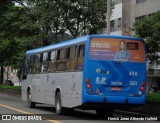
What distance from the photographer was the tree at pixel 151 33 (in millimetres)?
21406

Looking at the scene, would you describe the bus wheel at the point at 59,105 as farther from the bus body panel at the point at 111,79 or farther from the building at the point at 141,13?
the building at the point at 141,13

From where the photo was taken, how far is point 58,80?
829 inches

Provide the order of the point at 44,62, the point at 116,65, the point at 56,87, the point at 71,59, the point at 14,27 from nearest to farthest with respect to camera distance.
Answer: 1. the point at 116,65
2. the point at 71,59
3. the point at 56,87
4. the point at 44,62
5. the point at 14,27

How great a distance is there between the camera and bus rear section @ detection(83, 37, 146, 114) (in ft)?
59.4

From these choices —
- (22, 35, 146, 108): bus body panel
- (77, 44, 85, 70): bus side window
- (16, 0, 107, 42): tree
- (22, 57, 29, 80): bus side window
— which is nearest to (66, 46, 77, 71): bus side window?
(22, 35, 146, 108): bus body panel

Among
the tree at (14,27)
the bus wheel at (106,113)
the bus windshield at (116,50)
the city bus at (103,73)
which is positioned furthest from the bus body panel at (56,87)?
the tree at (14,27)

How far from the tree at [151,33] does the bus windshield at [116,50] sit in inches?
98.6

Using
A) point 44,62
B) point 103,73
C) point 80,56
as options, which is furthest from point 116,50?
point 44,62

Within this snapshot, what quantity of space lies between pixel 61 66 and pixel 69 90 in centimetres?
158

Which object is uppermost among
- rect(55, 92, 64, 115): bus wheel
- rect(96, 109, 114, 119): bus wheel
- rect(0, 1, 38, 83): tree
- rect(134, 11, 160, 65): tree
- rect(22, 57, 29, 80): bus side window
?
rect(0, 1, 38, 83): tree

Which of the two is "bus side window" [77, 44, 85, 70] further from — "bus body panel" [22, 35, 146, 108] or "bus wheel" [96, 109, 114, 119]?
"bus wheel" [96, 109, 114, 119]

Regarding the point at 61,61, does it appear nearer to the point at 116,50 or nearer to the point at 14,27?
the point at 116,50

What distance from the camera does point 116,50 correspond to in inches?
732

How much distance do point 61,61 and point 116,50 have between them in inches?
124
